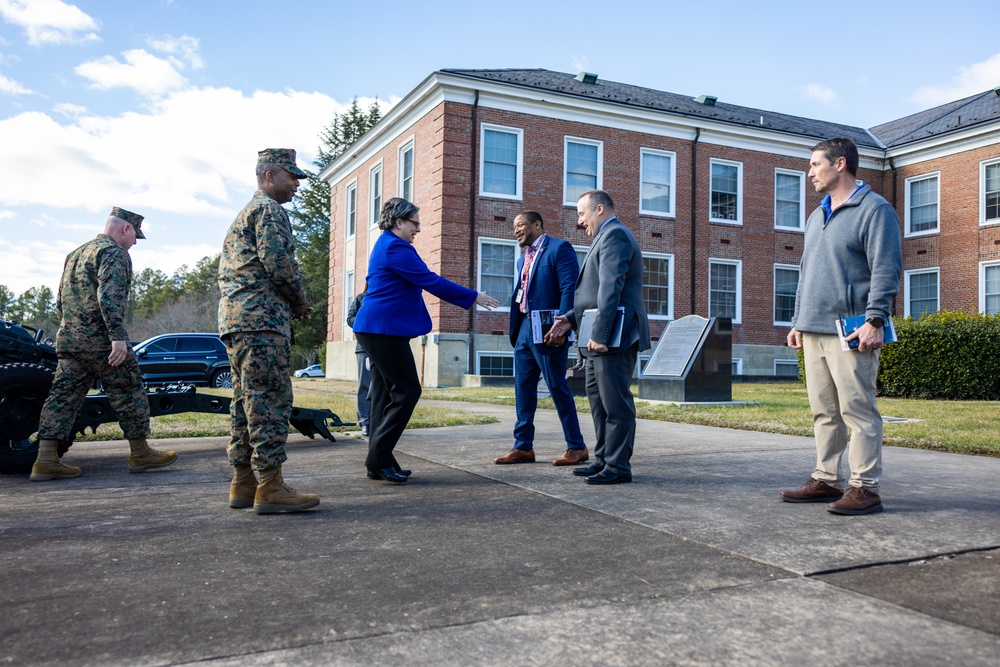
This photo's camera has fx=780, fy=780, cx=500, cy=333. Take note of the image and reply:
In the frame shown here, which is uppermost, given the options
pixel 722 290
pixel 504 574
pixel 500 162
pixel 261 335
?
pixel 500 162

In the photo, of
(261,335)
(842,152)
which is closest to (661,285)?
(842,152)

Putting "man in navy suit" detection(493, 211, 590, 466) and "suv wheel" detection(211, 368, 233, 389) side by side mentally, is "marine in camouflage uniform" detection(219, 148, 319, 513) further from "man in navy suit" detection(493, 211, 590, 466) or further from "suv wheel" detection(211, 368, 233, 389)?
"suv wheel" detection(211, 368, 233, 389)

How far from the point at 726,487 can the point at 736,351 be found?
23.0 metres

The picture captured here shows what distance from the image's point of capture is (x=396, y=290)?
209 inches

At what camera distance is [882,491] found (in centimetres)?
466

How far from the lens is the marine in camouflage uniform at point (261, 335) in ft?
13.8

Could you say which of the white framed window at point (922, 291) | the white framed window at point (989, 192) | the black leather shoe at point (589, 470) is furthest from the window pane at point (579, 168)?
the black leather shoe at point (589, 470)

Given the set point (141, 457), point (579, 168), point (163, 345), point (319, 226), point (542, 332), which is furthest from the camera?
point (319, 226)

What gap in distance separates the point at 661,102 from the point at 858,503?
25.1 meters

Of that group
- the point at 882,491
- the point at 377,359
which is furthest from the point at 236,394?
the point at 882,491

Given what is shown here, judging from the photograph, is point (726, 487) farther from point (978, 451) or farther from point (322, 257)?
point (322, 257)

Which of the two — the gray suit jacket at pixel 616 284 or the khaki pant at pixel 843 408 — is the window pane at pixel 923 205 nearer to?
the gray suit jacket at pixel 616 284

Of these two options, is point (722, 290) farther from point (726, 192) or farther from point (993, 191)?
point (993, 191)

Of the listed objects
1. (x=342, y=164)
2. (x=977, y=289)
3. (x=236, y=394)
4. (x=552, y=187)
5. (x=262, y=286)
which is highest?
(x=342, y=164)
